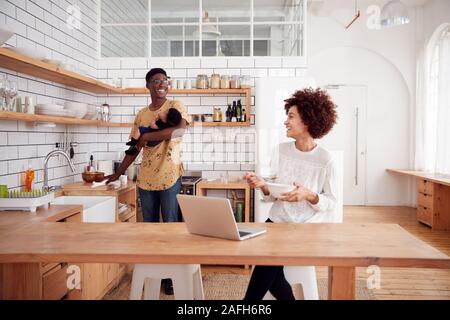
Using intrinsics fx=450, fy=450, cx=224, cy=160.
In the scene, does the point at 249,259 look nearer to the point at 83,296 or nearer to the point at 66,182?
the point at 83,296

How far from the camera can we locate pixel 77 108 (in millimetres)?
3713

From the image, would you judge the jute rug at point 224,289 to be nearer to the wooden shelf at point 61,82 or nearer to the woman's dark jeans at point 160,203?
the woman's dark jeans at point 160,203

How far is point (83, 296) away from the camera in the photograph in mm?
2900

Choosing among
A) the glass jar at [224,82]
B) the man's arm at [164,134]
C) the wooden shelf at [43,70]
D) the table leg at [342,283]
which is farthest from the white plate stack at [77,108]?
the table leg at [342,283]

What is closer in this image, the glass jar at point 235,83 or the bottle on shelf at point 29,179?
the bottle on shelf at point 29,179

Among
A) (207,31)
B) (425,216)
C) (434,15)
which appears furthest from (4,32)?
(434,15)

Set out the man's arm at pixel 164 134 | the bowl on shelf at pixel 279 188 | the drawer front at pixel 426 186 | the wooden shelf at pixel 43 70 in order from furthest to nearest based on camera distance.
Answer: the drawer front at pixel 426 186 < the man's arm at pixel 164 134 < the wooden shelf at pixel 43 70 < the bowl on shelf at pixel 279 188

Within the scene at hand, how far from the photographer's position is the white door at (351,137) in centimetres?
807

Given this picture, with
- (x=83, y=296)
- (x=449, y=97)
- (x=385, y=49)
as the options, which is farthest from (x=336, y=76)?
(x=83, y=296)

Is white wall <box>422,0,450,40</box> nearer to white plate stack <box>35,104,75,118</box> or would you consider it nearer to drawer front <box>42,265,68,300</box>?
white plate stack <box>35,104,75,118</box>

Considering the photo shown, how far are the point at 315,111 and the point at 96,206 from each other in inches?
67.9

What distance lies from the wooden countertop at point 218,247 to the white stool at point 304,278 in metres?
0.22

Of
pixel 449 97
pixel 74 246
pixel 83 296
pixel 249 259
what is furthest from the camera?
pixel 449 97

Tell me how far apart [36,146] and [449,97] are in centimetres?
543
